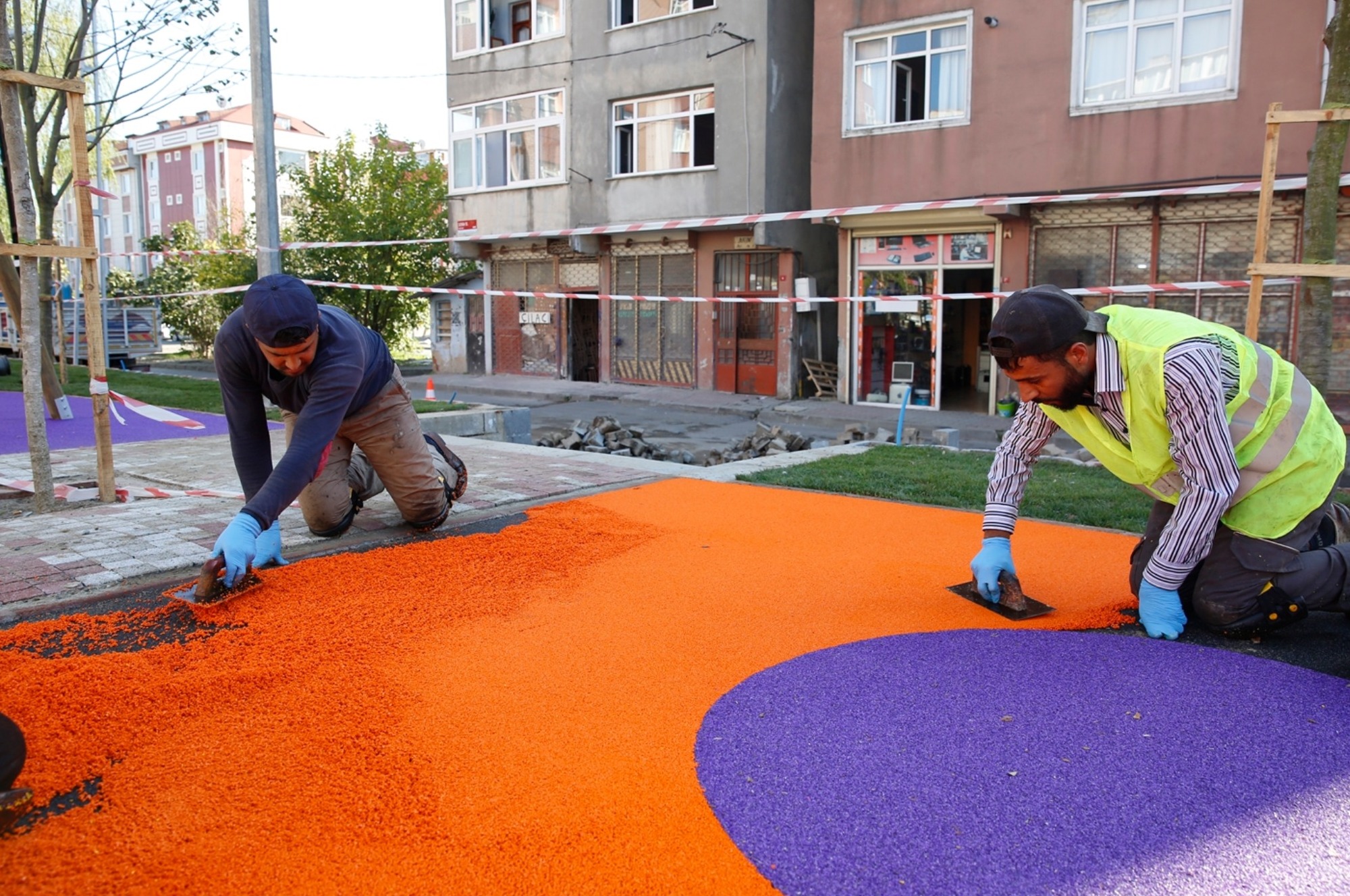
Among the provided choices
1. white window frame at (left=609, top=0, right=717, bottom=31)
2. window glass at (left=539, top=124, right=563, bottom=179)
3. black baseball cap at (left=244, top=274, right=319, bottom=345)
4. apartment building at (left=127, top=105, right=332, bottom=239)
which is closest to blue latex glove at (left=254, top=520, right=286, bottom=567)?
black baseball cap at (left=244, top=274, right=319, bottom=345)

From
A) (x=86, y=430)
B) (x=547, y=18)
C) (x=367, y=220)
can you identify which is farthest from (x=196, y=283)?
(x=86, y=430)

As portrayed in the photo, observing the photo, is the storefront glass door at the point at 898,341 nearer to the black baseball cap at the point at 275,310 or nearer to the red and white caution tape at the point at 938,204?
the red and white caution tape at the point at 938,204

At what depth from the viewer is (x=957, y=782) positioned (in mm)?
2203

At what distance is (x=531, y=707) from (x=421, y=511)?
224 centimetres

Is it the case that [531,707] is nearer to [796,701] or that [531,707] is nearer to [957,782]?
[796,701]

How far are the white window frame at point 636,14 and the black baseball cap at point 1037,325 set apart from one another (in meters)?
14.9

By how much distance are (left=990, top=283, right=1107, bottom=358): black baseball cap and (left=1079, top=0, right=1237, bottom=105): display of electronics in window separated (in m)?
11.0

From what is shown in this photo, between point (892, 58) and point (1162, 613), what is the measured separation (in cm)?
1280

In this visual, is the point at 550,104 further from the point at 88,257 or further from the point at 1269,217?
the point at 1269,217

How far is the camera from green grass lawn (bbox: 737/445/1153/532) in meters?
5.34

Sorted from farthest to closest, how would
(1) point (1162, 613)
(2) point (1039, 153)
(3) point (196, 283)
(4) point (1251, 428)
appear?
(3) point (196, 283) → (2) point (1039, 153) → (1) point (1162, 613) → (4) point (1251, 428)

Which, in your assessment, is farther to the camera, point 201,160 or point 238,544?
point 201,160

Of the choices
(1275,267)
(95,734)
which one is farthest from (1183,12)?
(95,734)

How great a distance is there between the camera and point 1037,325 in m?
2.85
